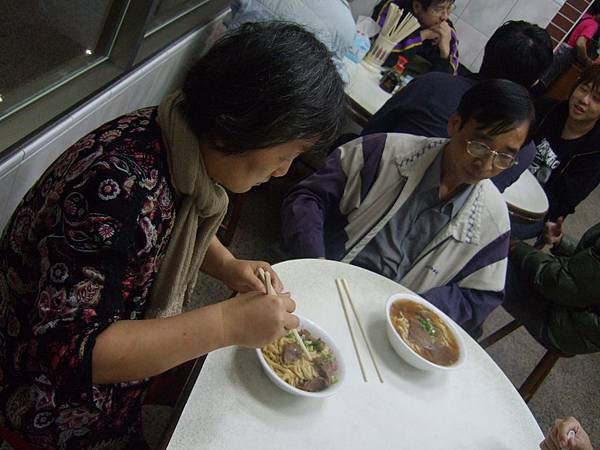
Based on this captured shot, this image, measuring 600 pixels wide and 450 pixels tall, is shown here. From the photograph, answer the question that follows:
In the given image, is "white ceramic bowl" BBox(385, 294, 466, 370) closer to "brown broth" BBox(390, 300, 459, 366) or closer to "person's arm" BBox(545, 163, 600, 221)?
"brown broth" BBox(390, 300, 459, 366)

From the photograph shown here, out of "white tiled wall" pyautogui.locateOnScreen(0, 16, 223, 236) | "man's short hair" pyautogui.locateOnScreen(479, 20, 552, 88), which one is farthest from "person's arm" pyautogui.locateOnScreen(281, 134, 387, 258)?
"man's short hair" pyautogui.locateOnScreen(479, 20, 552, 88)

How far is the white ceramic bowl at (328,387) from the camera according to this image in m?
1.11

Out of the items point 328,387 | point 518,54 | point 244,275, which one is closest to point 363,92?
point 518,54

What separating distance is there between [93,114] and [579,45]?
210 inches

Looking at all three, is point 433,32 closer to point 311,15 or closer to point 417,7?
point 417,7

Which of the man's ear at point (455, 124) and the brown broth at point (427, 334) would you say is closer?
the brown broth at point (427, 334)

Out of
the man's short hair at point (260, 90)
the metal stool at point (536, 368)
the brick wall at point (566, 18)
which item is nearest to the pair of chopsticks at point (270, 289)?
the man's short hair at point (260, 90)

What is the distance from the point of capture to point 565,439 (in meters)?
1.33

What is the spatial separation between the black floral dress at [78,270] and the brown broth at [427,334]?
2.52 ft

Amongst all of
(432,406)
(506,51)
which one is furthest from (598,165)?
(432,406)

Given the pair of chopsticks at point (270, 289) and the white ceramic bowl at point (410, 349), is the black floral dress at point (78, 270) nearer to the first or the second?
the pair of chopsticks at point (270, 289)

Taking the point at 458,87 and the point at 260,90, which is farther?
the point at 458,87

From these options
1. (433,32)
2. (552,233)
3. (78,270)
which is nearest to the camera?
(78,270)

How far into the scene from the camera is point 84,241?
843mm
